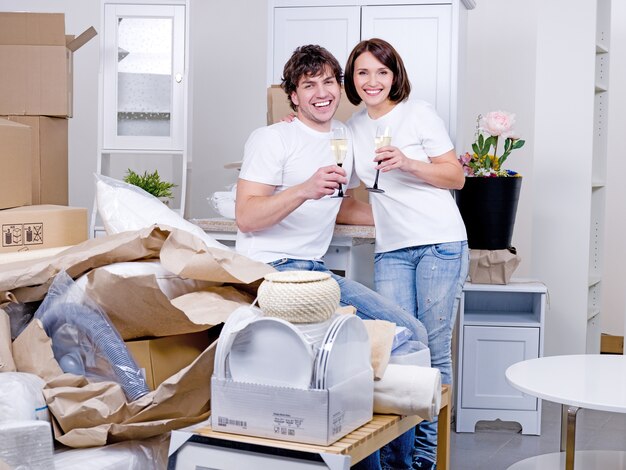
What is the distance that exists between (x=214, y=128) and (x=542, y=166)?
2092 mm

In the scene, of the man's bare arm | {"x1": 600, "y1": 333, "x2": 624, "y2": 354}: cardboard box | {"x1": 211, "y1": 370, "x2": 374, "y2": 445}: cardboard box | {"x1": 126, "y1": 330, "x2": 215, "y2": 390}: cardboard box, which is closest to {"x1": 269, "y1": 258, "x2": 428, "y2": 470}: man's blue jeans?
the man's bare arm

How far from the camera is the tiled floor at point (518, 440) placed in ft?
10.8

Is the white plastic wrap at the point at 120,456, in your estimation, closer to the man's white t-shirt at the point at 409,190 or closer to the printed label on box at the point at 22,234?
the printed label on box at the point at 22,234

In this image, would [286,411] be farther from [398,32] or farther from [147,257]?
[398,32]

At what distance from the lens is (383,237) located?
2.63 meters

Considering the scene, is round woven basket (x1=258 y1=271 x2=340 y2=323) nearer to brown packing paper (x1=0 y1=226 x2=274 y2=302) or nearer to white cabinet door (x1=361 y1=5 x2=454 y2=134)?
brown packing paper (x1=0 y1=226 x2=274 y2=302)

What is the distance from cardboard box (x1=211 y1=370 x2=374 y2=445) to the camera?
56.4 inches

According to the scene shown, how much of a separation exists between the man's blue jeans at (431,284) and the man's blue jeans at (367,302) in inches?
8.0

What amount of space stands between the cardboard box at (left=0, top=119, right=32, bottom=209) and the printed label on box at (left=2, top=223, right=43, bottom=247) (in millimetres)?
126

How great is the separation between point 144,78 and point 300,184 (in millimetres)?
2171

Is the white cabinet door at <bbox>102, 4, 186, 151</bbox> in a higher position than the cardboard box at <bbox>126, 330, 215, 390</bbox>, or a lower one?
higher

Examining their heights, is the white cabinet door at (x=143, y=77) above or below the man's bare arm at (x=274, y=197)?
above

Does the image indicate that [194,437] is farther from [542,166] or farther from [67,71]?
[542,166]

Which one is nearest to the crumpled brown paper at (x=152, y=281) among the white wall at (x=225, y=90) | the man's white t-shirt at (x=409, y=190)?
the man's white t-shirt at (x=409, y=190)
